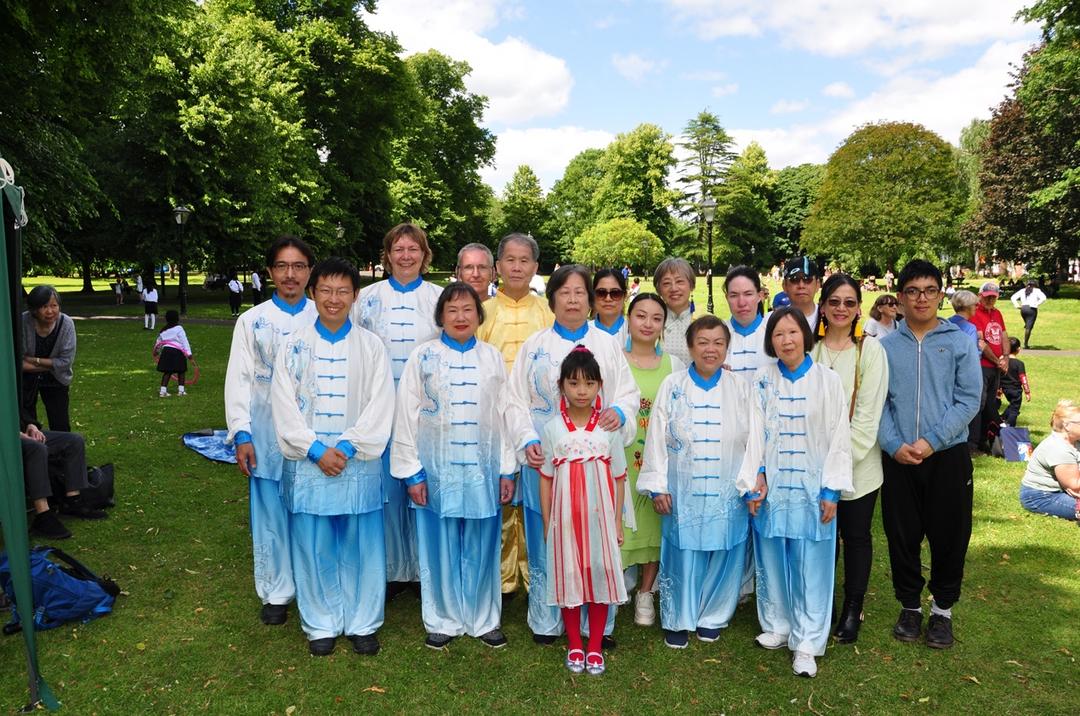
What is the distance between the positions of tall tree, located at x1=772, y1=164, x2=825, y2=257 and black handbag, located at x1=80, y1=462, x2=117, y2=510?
72194 millimetres

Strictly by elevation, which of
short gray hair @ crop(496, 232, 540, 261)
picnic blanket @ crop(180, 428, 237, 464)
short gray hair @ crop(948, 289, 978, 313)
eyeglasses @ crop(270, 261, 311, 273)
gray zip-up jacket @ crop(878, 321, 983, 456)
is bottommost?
picnic blanket @ crop(180, 428, 237, 464)

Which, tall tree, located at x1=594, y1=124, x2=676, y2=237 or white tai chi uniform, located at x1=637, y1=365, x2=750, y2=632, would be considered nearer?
white tai chi uniform, located at x1=637, y1=365, x2=750, y2=632

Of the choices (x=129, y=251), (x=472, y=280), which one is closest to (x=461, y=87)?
(x=129, y=251)

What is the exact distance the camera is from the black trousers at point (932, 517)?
14.3 ft

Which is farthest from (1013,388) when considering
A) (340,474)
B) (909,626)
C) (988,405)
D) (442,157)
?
(442,157)

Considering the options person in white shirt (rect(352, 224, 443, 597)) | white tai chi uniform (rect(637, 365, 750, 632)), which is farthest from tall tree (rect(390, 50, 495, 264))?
white tai chi uniform (rect(637, 365, 750, 632))

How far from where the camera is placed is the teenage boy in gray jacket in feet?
14.2

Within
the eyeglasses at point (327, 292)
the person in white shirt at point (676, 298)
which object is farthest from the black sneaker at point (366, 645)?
the person in white shirt at point (676, 298)

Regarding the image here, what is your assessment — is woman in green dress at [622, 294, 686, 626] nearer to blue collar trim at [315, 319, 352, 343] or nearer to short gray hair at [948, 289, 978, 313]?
blue collar trim at [315, 319, 352, 343]

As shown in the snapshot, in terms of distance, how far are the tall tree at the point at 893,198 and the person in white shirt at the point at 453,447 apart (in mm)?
53282

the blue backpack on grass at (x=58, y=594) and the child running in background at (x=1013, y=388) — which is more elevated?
the child running in background at (x=1013, y=388)

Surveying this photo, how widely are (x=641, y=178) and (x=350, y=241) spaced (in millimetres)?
34648

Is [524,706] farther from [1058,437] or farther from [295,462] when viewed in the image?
[1058,437]

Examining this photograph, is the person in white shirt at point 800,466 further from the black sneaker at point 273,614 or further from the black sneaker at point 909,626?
the black sneaker at point 273,614
